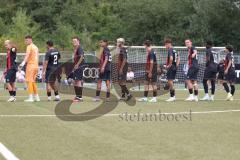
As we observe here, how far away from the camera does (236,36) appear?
56562 millimetres

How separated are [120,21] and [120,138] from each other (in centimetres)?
5644

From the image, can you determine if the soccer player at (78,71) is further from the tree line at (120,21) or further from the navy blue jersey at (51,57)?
the tree line at (120,21)

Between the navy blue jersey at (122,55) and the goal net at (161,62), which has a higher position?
the navy blue jersey at (122,55)

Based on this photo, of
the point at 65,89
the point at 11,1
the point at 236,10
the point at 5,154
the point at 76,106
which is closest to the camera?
the point at 5,154

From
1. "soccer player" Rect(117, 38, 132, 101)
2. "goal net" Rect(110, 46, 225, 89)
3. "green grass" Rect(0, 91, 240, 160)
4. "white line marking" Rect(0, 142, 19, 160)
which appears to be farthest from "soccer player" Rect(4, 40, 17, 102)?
"goal net" Rect(110, 46, 225, 89)

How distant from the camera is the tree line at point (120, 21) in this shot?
5644 centimetres

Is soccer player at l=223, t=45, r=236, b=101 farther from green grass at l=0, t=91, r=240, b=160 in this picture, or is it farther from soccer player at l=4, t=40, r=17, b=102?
soccer player at l=4, t=40, r=17, b=102

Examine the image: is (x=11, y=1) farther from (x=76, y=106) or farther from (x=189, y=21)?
A: (x=76, y=106)

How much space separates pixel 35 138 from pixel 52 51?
9.56 meters

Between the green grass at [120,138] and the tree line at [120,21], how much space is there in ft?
125

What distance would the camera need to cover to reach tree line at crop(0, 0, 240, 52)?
185 ft

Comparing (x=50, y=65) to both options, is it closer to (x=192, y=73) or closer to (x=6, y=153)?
(x=192, y=73)

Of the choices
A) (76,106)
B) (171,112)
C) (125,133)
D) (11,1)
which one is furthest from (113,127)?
(11,1)

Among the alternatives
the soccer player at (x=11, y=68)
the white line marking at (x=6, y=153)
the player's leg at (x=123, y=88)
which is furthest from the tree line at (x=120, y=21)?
the white line marking at (x=6, y=153)
